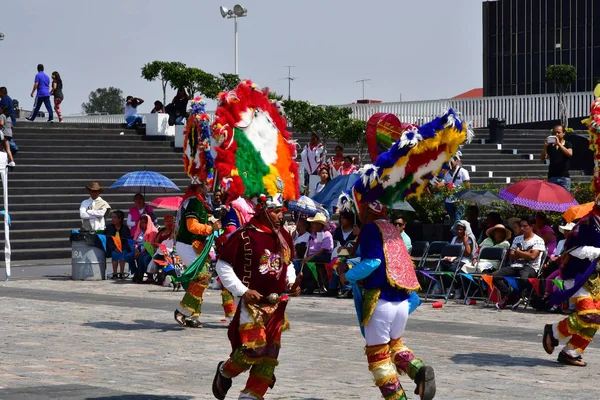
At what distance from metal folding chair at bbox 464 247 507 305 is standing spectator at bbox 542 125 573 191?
348 cm

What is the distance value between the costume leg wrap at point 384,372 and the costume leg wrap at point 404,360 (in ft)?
0.27

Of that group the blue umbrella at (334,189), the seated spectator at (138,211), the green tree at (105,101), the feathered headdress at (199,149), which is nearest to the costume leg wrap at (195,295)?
the feathered headdress at (199,149)

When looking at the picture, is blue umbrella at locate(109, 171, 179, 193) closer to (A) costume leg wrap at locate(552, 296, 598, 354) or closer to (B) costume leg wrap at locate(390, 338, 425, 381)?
(A) costume leg wrap at locate(552, 296, 598, 354)

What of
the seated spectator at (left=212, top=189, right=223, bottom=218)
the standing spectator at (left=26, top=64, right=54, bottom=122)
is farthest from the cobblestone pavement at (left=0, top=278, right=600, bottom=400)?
the standing spectator at (left=26, top=64, right=54, bottom=122)

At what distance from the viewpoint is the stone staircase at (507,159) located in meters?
30.2

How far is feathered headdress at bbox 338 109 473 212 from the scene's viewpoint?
8.45 m

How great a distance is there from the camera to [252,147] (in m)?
9.02

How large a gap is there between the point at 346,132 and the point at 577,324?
18623 millimetres

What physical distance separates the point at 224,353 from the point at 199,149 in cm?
300

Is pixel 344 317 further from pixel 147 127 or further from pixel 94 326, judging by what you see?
pixel 147 127

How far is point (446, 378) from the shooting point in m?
9.74

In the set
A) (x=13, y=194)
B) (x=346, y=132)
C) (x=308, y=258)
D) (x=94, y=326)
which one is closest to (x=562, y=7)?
(x=346, y=132)

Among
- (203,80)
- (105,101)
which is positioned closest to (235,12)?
(203,80)

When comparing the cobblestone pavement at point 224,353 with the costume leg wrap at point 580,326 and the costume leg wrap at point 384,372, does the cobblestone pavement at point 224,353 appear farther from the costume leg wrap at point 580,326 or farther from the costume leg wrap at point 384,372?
the costume leg wrap at point 384,372
